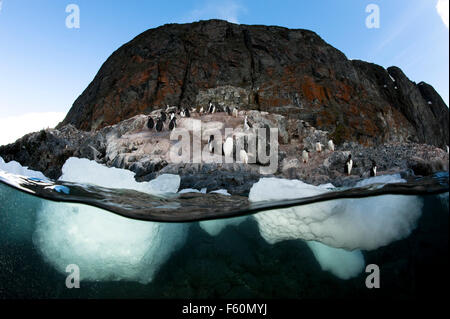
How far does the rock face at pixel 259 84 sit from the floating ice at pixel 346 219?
2878 cm

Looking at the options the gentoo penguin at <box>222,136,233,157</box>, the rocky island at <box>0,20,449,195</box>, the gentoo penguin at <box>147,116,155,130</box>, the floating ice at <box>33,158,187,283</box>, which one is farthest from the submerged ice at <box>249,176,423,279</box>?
the gentoo penguin at <box>147,116,155,130</box>

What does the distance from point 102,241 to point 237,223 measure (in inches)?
102

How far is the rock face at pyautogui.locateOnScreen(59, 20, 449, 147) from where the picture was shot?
1403 inches

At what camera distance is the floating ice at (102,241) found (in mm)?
5180

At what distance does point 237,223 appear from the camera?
591 cm

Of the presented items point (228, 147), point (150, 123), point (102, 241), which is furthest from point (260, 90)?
point (102, 241)

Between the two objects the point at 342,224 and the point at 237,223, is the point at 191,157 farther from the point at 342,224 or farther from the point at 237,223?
the point at 342,224

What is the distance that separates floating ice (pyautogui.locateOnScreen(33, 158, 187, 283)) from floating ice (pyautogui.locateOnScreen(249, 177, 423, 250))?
211 cm

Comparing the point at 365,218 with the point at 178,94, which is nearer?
the point at 365,218

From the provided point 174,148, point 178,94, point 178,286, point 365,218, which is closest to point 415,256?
point 365,218

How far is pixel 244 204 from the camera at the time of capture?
238 inches

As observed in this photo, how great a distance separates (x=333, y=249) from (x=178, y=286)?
2.90 metres

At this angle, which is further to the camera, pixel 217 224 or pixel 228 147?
pixel 228 147

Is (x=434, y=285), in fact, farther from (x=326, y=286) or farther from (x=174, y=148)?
(x=174, y=148)
